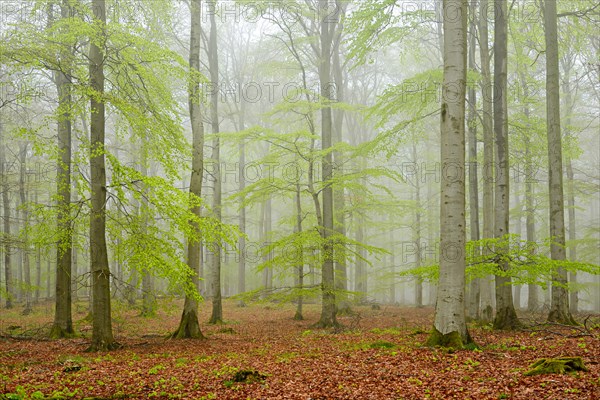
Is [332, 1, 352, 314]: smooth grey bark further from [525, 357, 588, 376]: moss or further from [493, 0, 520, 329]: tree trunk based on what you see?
[525, 357, 588, 376]: moss

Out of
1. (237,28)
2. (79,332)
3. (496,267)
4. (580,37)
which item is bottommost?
(79,332)

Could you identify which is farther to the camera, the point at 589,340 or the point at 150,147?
the point at 150,147

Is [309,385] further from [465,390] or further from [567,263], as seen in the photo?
[567,263]

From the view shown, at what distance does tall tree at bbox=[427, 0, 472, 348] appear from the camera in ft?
26.1

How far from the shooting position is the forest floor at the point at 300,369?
222 inches

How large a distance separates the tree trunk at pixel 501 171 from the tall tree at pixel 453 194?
3.82 m

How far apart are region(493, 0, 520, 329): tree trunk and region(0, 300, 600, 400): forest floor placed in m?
0.65

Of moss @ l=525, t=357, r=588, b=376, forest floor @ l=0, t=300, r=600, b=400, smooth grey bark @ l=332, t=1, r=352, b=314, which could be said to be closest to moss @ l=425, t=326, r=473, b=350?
forest floor @ l=0, t=300, r=600, b=400

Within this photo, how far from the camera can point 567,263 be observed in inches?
364

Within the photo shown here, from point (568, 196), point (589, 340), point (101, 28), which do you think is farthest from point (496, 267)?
point (568, 196)

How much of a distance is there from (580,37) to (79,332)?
19015 mm

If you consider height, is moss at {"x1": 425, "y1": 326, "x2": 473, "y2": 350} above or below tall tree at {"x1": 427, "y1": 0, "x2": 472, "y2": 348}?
below

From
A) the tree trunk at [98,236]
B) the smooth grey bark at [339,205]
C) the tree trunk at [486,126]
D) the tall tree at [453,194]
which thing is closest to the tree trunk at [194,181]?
the tree trunk at [98,236]

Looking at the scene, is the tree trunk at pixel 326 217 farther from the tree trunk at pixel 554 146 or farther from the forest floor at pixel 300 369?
the tree trunk at pixel 554 146
